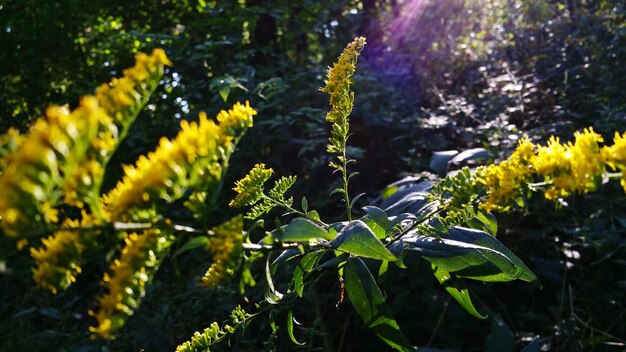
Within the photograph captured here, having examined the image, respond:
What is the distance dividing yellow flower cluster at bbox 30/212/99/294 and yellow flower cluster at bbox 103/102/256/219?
0.05m

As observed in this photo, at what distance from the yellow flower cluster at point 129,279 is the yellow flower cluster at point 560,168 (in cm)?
72

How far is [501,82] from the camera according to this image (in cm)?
426

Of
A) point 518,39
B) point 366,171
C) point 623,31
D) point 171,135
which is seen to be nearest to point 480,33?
point 518,39

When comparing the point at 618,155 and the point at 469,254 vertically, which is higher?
the point at 618,155

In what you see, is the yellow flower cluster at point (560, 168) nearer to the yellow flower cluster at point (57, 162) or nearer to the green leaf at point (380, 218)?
the green leaf at point (380, 218)

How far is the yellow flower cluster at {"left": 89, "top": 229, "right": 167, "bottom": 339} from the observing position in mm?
965

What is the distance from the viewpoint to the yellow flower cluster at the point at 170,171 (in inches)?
37.0

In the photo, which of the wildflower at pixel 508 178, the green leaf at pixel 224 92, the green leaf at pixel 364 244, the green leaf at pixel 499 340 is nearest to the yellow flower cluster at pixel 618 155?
the wildflower at pixel 508 178

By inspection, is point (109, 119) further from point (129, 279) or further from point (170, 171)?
point (129, 279)

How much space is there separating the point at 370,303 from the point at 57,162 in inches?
29.4

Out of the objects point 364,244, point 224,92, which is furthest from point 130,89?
point 224,92

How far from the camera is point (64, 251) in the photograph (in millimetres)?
944

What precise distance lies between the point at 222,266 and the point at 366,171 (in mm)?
2927

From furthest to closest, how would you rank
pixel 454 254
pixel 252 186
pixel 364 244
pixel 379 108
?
pixel 379 108 → pixel 252 186 → pixel 454 254 → pixel 364 244
